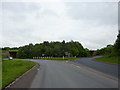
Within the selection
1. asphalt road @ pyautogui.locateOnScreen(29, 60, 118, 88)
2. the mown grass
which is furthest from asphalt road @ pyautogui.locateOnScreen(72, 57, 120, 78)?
the mown grass

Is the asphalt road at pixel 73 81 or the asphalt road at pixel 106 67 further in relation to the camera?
the asphalt road at pixel 106 67

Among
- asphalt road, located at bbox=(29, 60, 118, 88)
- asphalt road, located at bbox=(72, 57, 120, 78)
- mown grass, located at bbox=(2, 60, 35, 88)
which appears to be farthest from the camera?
asphalt road, located at bbox=(72, 57, 120, 78)

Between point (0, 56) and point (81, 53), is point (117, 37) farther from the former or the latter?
point (81, 53)

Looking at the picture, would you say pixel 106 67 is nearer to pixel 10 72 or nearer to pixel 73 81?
pixel 10 72

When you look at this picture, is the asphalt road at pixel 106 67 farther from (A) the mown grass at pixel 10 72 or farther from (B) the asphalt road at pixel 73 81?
(A) the mown grass at pixel 10 72

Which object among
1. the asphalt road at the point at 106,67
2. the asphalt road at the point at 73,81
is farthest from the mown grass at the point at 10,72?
the asphalt road at the point at 106,67

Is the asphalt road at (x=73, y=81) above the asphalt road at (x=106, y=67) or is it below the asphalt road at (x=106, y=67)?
above

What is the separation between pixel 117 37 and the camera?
4038 centimetres

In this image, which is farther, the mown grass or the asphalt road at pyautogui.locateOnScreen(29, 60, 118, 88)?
the mown grass

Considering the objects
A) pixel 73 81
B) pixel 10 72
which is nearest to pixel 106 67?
pixel 10 72

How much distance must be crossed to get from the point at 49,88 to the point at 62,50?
90497 millimetres

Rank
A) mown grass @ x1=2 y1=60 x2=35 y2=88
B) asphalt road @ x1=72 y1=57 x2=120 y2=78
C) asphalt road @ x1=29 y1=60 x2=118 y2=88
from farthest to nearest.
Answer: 1. asphalt road @ x1=72 y1=57 x2=120 y2=78
2. mown grass @ x1=2 y1=60 x2=35 y2=88
3. asphalt road @ x1=29 y1=60 x2=118 y2=88

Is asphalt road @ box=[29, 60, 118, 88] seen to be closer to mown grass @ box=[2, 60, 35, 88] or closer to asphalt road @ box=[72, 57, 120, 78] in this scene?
mown grass @ box=[2, 60, 35, 88]

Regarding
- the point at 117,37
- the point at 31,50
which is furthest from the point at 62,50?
the point at 117,37
